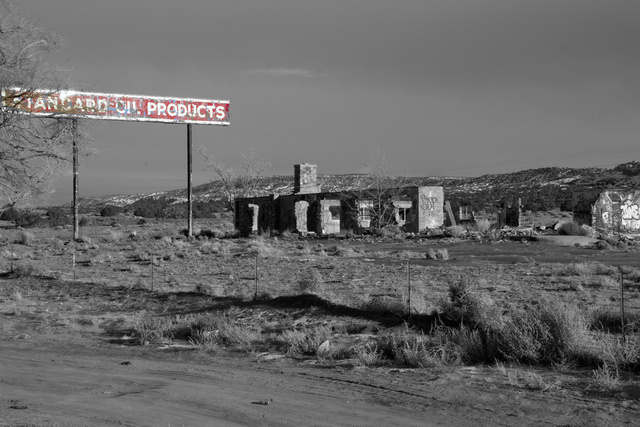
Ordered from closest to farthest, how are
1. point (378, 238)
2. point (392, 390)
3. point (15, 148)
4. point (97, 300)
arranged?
point (392, 390) → point (97, 300) → point (15, 148) → point (378, 238)

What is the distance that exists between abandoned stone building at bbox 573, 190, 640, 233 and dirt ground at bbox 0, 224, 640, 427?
80.9ft

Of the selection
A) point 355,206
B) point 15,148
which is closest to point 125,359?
point 15,148

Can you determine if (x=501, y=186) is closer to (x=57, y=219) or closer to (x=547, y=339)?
(x=57, y=219)

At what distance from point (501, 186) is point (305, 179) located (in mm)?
69845

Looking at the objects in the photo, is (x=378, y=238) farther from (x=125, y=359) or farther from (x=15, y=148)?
(x=125, y=359)

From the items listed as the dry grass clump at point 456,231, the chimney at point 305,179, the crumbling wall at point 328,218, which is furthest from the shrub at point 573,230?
the chimney at point 305,179

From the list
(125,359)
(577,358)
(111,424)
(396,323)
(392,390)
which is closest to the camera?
(111,424)

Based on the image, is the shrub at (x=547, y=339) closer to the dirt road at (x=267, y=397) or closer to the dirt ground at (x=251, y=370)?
the dirt ground at (x=251, y=370)

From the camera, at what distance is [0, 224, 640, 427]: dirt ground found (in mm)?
7387

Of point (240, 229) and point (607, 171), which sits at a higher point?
point (607, 171)

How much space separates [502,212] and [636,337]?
4103 centimetres

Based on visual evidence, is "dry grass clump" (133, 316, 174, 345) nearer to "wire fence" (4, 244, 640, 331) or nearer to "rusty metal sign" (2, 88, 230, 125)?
"wire fence" (4, 244, 640, 331)

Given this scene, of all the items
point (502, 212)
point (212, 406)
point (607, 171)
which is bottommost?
point (212, 406)

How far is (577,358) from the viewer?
9383 millimetres
